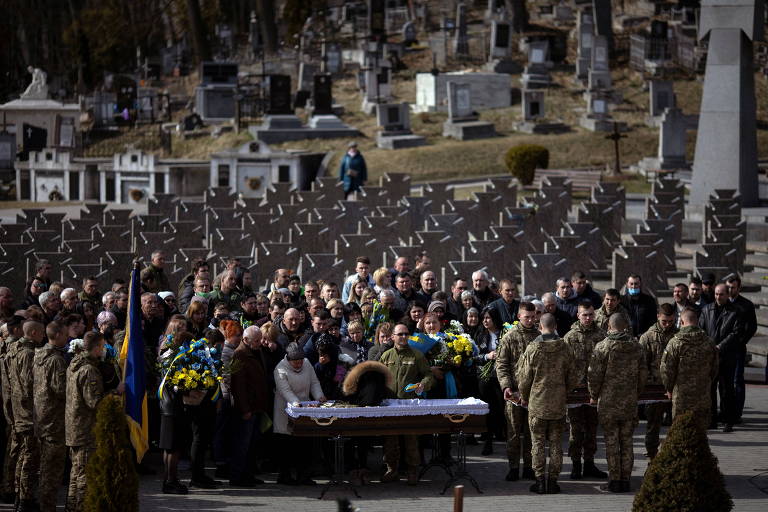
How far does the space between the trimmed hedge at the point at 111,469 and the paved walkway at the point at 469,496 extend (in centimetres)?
205

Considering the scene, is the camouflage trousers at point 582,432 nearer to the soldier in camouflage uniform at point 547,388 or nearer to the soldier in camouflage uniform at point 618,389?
the soldier in camouflage uniform at point 618,389

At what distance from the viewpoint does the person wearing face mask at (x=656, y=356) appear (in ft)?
43.0

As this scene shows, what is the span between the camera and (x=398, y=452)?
41.1ft

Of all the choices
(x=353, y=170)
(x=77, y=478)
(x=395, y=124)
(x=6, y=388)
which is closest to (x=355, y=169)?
(x=353, y=170)

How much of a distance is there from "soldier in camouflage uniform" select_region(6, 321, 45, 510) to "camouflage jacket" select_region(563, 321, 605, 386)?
15.7 ft

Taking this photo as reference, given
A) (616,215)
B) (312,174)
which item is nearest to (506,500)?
(616,215)

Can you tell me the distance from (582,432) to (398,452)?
179 centimetres

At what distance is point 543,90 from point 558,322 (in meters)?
36.2

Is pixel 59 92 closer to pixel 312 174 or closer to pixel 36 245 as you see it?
pixel 312 174

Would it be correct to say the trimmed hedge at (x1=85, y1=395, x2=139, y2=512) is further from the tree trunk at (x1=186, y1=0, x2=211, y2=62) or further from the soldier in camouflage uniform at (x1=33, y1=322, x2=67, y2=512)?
the tree trunk at (x1=186, y1=0, x2=211, y2=62)

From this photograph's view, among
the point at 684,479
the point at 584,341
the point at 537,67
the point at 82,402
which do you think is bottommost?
the point at 684,479

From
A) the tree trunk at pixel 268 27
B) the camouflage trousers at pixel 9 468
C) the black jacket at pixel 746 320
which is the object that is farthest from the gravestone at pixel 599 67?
the camouflage trousers at pixel 9 468

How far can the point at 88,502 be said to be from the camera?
30.2ft

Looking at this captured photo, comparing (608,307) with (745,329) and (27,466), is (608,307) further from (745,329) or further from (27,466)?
(27,466)
